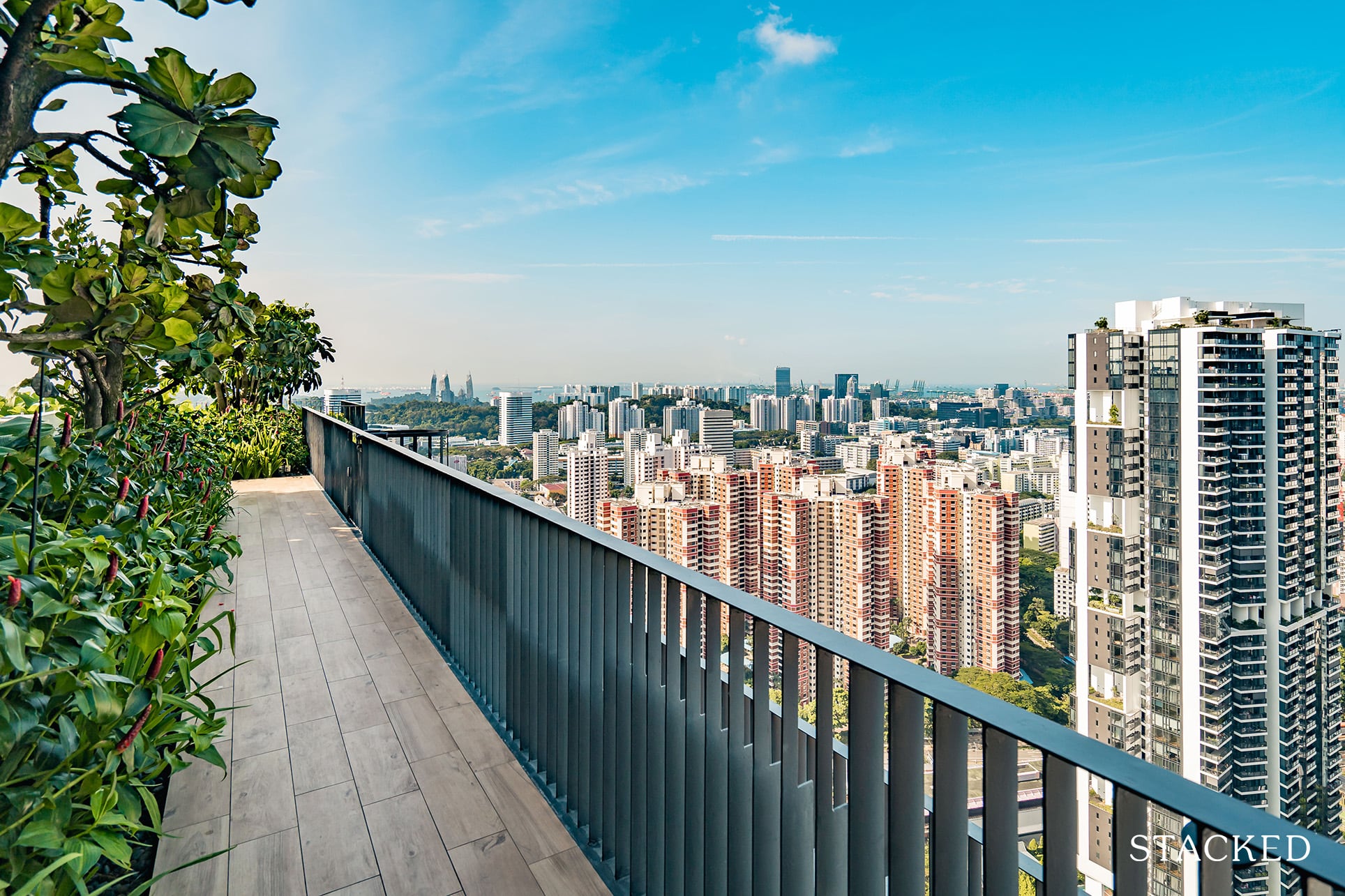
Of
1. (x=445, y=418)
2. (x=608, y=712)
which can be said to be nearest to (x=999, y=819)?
(x=608, y=712)

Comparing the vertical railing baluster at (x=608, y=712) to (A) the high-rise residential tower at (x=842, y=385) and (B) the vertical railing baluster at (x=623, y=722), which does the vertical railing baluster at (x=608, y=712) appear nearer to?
(B) the vertical railing baluster at (x=623, y=722)

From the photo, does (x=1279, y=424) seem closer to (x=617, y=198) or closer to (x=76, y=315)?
(x=76, y=315)

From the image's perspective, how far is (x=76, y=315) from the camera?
53.0 inches

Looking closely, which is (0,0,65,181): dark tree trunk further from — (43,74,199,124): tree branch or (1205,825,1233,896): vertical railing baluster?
(1205,825,1233,896): vertical railing baluster

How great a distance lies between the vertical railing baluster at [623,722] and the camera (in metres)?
1.56

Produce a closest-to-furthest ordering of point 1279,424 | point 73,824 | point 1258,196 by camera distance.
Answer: point 73,824 < point 1279,424 < point 1258,196

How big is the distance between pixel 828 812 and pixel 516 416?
6127 millimetres

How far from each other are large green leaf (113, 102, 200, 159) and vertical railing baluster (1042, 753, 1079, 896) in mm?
1554

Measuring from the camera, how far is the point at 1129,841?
0.64 metres

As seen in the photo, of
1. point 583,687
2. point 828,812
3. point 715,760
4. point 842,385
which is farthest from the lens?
point 842,385

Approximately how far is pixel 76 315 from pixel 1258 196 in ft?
56.3

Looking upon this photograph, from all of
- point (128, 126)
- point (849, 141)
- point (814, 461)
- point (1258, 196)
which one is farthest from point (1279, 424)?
point (849, 141)

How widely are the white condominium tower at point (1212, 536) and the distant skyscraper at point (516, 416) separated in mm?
4399

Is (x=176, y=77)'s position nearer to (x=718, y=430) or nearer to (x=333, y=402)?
(x=718, y=430)
